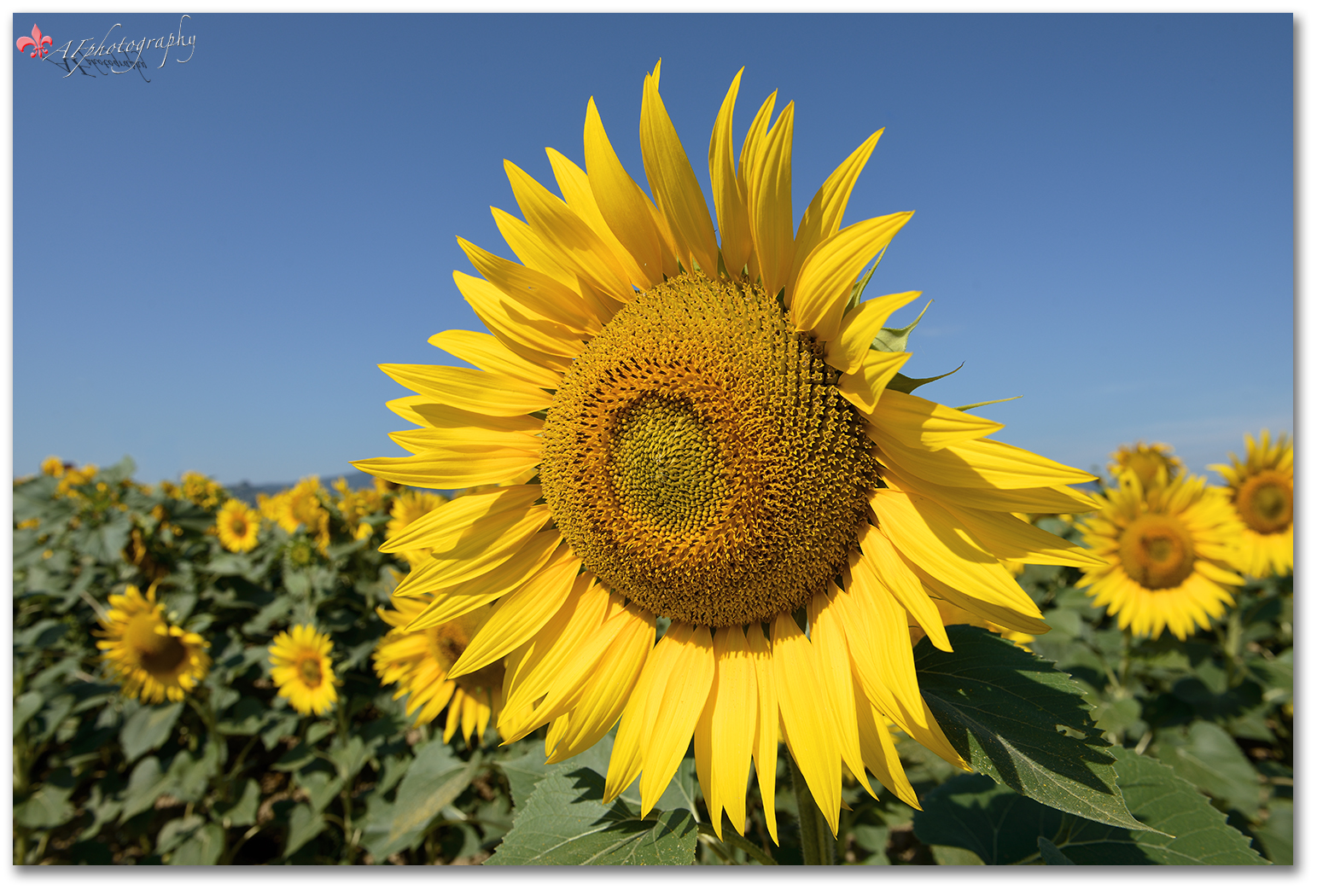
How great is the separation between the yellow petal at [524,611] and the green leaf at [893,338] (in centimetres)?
69

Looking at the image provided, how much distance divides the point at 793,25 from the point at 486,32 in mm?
966

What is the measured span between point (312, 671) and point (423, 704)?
1027 millimetres

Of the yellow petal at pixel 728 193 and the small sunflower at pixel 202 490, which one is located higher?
the yellow petal at pixel 728 193

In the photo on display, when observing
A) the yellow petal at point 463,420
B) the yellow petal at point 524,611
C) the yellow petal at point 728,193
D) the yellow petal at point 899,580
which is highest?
the yellow petal at point 728,193

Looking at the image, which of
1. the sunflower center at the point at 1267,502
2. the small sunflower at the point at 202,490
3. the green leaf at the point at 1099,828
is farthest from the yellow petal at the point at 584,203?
the small sunflower at the point at 202,490

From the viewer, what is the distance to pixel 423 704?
2.71 meters

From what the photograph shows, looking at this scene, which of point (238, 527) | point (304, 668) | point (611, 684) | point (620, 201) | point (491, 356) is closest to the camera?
point (620, 201)

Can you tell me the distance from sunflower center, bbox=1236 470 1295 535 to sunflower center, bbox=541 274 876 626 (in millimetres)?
3337

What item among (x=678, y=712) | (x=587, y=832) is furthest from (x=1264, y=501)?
(x=587, y=832)

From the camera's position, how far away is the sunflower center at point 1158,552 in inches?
120

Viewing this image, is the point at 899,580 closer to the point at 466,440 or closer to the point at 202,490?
the point at 466,440

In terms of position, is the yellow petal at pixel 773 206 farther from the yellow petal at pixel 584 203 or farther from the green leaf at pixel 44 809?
the green leaf at pixel 44 809

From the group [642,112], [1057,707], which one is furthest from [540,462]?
[1057,707]

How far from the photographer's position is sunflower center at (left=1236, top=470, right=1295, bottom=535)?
3137 millimetres
